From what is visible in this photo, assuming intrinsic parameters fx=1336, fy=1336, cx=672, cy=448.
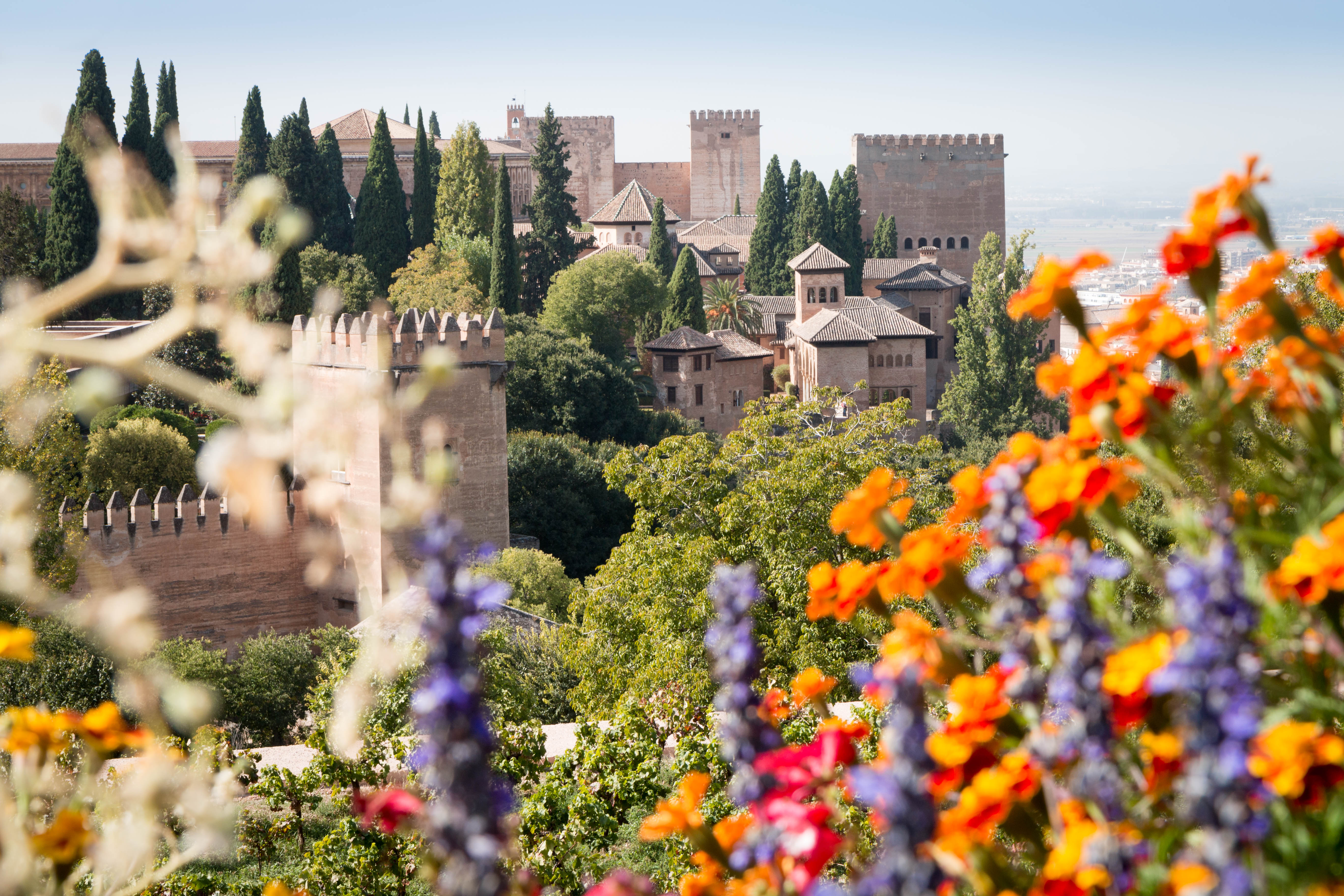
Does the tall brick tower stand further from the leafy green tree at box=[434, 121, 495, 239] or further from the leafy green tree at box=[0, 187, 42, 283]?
Answer: the leafy green tree at box=[0, 187, 42, 283]

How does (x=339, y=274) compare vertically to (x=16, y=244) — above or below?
below

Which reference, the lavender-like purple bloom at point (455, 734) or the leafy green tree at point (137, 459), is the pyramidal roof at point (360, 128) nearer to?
the leafy green tree at point (137, 459)

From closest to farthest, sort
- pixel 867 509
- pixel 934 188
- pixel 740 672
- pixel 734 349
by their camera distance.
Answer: pixel 740 672 → pixel 867 509 → pixel 734 349 → pixel 934 188

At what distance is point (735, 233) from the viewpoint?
65.9 metres

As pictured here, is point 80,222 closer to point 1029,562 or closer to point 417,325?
point 417,325

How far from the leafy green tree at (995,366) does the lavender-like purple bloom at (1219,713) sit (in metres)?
40.4

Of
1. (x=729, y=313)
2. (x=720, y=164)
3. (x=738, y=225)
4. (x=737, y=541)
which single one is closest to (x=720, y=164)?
(x=720, y=164)

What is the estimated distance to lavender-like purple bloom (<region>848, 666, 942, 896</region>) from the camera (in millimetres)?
1512

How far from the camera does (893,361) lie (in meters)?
46.4

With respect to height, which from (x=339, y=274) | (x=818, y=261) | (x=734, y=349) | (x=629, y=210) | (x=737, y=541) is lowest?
(x=737, y=541)

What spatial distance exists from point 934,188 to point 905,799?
66.6 m

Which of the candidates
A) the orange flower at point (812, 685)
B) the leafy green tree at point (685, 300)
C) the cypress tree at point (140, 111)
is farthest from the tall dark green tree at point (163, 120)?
the orange flower at point (812, 685)

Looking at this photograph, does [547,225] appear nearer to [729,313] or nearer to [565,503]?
[729,313]

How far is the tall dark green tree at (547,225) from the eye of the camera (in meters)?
49.2
